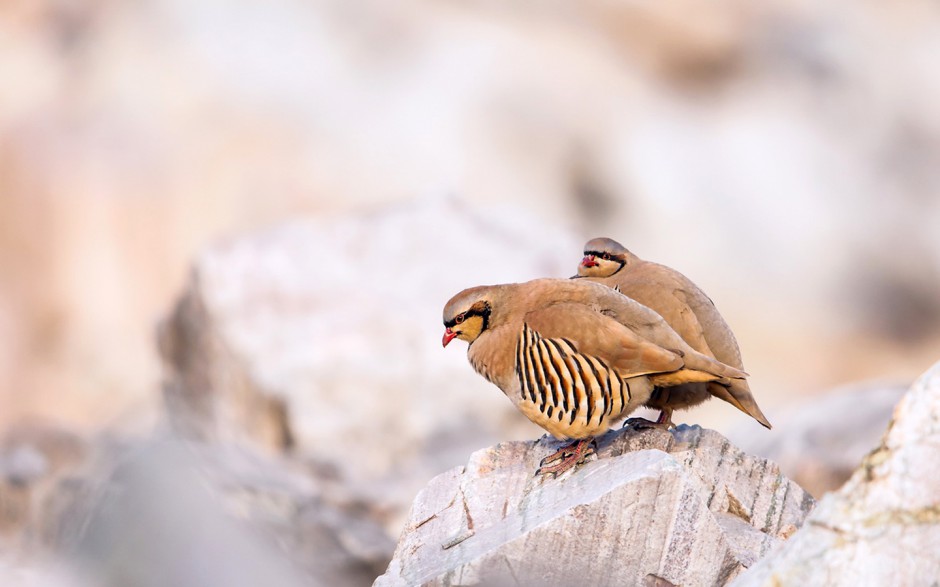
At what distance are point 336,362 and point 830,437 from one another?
4458 mm

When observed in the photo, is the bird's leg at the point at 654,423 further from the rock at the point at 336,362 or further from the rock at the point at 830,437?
the rock at the point at 336,362

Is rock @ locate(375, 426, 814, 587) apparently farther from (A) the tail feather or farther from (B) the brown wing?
(B) the brown wing

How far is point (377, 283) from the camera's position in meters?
11.1

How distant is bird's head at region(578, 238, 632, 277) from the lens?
548cm

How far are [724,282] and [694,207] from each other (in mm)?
1122

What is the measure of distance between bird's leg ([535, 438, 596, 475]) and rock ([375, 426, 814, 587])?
0.04 metres

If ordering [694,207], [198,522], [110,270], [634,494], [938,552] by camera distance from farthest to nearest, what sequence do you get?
[694,207] < [110,270] < [198,522] < [634,494] < [938,552]

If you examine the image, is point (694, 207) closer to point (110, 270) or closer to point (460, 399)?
point (460, 399)

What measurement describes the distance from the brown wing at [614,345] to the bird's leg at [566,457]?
373 mm

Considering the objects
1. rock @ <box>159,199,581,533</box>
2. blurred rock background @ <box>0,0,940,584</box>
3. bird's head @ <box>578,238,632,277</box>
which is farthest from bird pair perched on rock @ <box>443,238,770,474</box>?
blurred rock background @ <box>0,0,940,584</box>

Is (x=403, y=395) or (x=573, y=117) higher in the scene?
(x=573, y=117)

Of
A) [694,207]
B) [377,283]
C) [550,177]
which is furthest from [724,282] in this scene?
[377,283]

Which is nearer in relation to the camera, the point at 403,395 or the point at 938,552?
the point at 938,552

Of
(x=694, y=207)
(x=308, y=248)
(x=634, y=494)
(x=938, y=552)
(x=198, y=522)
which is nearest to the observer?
(x=938, y=552)
